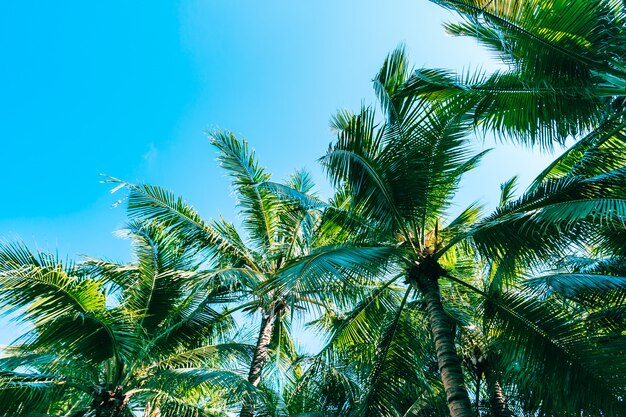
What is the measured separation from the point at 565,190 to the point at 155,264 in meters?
6.92

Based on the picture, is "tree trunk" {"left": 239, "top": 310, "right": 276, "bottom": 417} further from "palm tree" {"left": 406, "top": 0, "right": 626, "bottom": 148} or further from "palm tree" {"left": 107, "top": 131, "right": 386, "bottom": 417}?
"palm tree" {"left": 406, "top": 0, "right": 626, "bottom": 148}

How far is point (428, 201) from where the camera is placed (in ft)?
20.7

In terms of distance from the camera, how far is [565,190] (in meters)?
4.95

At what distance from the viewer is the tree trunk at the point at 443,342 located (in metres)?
4.87

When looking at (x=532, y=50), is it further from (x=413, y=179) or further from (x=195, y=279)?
(x=195, y=279)

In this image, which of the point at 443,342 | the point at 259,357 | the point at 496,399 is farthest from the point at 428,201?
the point at 496,399

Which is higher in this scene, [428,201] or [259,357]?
[428,201]

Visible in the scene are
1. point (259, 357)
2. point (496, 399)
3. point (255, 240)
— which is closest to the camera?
point (259, 357)

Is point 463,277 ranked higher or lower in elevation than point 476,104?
lower

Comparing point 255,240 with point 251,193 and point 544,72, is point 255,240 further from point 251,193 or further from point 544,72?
point 544,72

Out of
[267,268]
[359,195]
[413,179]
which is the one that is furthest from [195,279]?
[413,179]

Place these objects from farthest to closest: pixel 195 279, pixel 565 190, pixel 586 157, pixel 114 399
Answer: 1. pixel 195 279
2. pixel 114 399
3. pixel 586 157
4. pixel 565 190

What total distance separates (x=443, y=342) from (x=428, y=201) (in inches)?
79.3

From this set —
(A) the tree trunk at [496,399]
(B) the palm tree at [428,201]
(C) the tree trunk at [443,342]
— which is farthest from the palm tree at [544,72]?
(A) the tree trunk at [496,399]
